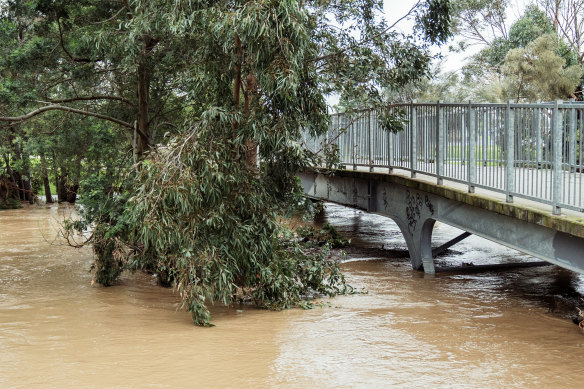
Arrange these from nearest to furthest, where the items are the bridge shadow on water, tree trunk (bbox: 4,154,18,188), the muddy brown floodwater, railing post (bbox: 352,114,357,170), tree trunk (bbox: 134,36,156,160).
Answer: the muddy brown floodwater
the bridge shadow on water
tree trunk (bbox: 134,36,156,160)
railing post (bbox: 352,114,357,170)
tree trunk (bbox: 4,154,18,188)

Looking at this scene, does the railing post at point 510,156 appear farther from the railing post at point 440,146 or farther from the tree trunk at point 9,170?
the tree trunk at point 9,170

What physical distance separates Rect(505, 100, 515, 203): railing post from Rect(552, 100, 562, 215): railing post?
119 centimetres

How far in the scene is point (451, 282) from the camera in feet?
45.7

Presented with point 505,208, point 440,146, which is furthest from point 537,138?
point 440,146

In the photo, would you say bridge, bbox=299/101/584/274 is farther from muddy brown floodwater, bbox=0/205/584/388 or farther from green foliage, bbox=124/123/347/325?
green foliage, bbox=124/123/347/325

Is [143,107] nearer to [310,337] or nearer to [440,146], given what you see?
[440,146]

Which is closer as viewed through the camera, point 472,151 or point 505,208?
point 505,208

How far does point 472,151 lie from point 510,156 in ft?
4.73

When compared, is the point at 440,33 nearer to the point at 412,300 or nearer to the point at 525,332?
the point at 412,300

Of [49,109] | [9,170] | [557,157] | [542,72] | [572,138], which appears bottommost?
[9,170]

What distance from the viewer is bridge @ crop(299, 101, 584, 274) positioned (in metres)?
8.40

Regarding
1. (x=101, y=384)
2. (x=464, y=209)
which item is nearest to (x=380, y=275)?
(x=464, y=209)

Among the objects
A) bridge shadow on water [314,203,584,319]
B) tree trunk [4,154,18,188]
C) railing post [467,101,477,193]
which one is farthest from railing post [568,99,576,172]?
tree trunk [4,154,18,188]

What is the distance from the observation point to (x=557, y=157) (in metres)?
8.38
